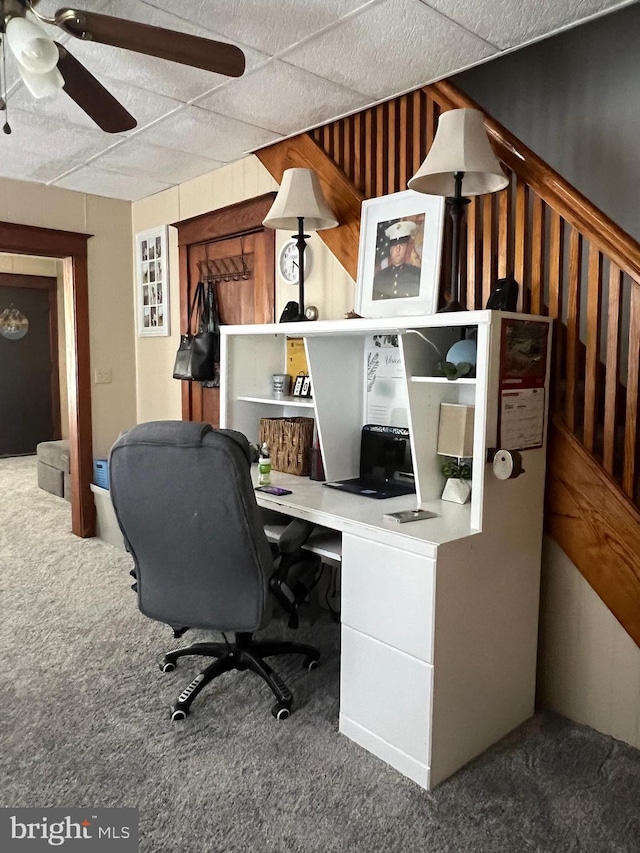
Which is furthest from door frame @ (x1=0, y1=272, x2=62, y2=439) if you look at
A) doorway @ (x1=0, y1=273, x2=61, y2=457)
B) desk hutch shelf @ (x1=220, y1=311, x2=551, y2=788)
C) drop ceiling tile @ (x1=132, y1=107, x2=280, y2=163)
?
desk hutch shelf @ (x1=220, y1=311, x2=551, y2=788)

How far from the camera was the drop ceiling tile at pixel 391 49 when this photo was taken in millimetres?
2047

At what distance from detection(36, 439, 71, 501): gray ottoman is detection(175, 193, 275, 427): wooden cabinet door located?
195 cm

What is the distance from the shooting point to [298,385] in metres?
3.23

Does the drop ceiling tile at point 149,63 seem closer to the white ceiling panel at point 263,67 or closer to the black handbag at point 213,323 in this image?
the white ceiling panel at point 263,67

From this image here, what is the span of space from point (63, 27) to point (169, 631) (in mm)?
2410

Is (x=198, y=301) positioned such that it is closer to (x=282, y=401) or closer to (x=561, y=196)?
(x=282, y=401)

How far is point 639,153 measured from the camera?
2.47 metres

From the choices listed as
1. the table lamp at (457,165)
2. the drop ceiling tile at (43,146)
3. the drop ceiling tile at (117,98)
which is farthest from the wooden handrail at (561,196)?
the drop ceiling tile at (43,146)

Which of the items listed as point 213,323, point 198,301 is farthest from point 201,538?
point 198,301

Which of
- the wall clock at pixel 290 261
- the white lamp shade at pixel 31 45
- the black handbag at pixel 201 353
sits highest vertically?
→ the white lamp shade at pixel 31 45

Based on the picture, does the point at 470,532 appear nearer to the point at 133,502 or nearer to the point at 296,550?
the point at 296,550

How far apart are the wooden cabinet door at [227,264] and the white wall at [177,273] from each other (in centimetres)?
6

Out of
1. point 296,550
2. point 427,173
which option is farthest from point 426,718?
point 427,173

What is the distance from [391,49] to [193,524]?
5.79ft
